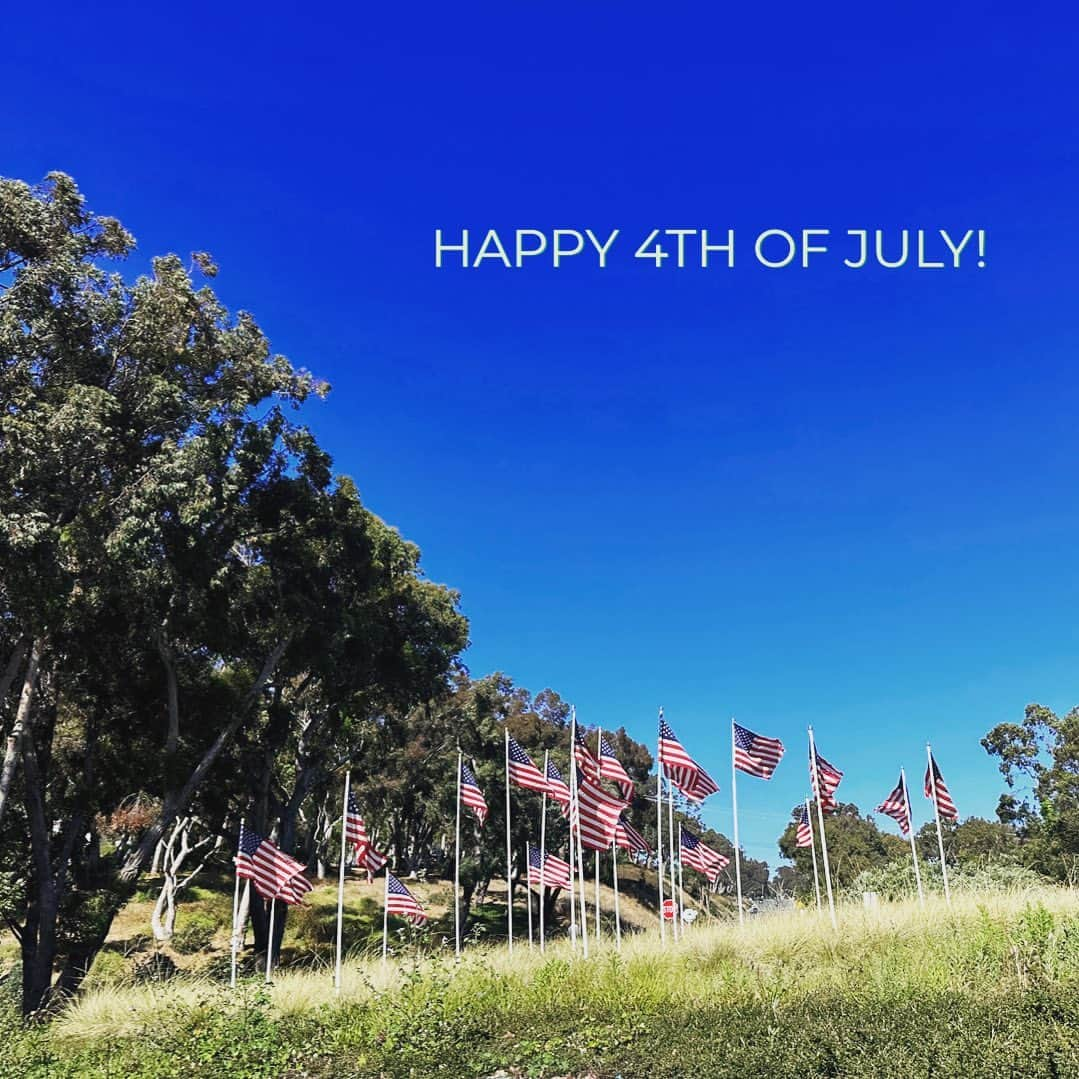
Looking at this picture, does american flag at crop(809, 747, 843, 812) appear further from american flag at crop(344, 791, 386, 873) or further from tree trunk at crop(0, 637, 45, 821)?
tree trunk at crop(0, 637, 45, 821)

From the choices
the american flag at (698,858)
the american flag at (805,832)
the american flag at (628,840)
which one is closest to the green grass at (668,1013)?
the american flag at (628,840)

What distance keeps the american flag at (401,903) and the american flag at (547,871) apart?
15.6 ft

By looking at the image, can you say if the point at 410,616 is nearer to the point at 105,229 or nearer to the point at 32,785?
the point at 32,785

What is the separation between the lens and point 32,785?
55.7ft

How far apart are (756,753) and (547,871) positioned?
673 cm

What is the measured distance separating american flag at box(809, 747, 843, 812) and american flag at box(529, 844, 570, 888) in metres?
6.58

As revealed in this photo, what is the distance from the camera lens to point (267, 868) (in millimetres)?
16188

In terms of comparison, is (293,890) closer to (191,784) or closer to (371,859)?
(371,859)

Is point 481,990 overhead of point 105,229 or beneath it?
beneath

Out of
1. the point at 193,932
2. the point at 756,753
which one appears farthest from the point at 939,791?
the point at 193,932

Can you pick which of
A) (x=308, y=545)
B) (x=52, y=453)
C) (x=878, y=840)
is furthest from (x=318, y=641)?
(x=878, y=840)

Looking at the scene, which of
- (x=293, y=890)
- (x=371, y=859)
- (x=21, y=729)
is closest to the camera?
(x=21, y=729)

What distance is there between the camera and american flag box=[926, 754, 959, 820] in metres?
19.7

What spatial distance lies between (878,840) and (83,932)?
7607 centimetres
